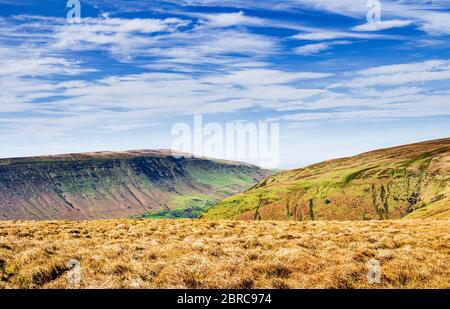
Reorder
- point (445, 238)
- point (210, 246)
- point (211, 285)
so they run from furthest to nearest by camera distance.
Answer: point (445, 238) → point (210, 246) → point (211, 285)

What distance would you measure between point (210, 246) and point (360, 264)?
773cm

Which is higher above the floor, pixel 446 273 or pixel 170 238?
pixel 446 273

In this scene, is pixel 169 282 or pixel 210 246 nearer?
pixel 169 282
